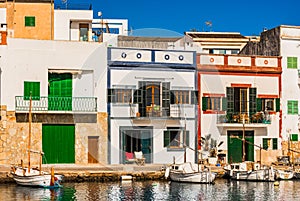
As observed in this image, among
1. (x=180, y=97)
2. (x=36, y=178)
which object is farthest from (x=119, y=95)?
(x=36, y=178)

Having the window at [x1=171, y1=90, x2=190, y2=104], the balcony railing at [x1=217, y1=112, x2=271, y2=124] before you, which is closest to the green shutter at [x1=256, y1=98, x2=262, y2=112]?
the balcony railing at [x1=217, y1=112, x2=271, y2=124]

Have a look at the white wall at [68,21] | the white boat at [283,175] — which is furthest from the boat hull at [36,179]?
the white wall at [68,21]

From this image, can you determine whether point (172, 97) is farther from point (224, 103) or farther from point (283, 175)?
point (283, 175)

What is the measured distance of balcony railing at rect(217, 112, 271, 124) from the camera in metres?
40.9

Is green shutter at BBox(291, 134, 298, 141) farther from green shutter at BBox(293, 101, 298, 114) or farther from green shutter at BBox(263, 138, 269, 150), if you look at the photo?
green shutter at BBox(263, 138, 269, 150)

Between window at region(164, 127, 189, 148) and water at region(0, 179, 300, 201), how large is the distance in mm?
5051

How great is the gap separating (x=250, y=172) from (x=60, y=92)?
497 inches

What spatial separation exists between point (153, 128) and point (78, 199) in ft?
38.9

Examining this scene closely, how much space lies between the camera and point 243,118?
4066 centimetres

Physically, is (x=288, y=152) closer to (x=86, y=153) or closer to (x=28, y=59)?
(x=86, y=153)

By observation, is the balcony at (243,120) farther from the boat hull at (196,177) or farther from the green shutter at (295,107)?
the boat hull at (196,177)

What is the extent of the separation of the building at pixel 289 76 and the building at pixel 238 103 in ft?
1.55

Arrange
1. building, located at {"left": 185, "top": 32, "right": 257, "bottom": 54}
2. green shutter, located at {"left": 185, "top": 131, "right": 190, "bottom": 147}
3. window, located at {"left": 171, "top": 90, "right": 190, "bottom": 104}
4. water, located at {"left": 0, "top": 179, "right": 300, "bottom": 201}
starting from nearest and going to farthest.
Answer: water, located at {"left": 0, "top": 179, "right": 300, "bottom": 201} → window, located at {"left": 171, "top": 90, "right": 190, "bottom": 104} → green shutter, located at {"left": 185, "top": 131, "right": 190, "bottom": 147} → building, located at {"left": 185, "top": 32, "right": 257, "bottom": 54}

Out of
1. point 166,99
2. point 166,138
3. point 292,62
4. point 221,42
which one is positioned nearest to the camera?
point 166,99
